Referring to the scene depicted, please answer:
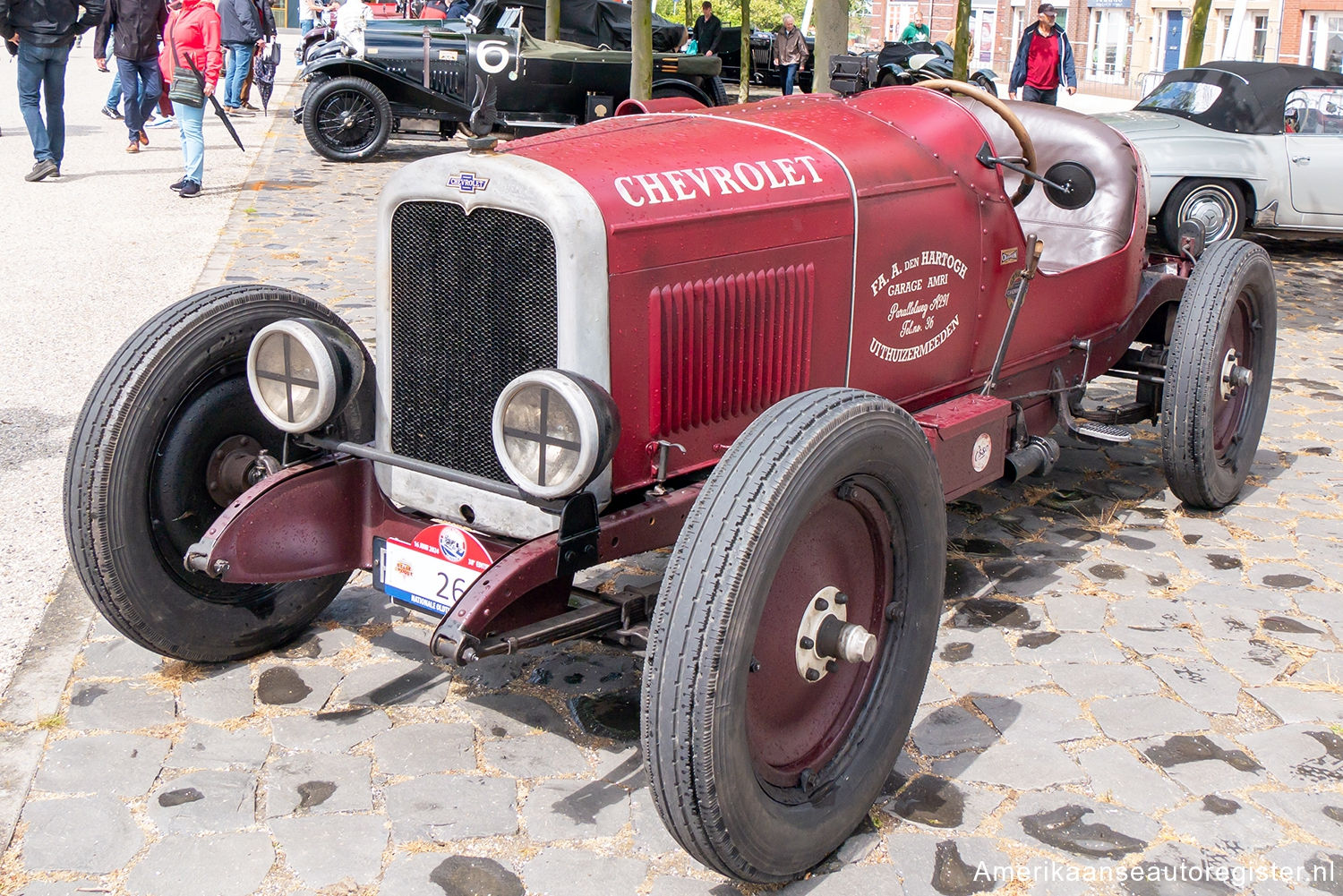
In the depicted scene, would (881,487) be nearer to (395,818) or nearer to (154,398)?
(395,818)

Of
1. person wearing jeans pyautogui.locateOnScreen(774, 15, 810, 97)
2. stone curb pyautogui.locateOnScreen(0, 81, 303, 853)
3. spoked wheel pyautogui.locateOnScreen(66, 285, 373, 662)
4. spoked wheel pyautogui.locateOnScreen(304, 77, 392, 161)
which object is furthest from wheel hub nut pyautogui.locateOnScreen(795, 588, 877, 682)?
person wearing jeans pyautogui.locateOnScreen(774, 15, 810, 97)

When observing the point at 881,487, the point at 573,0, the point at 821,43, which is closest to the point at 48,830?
the point at 881,487

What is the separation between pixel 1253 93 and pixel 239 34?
39.2ft

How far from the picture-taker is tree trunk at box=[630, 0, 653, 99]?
11656mm

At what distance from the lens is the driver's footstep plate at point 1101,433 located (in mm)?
4820

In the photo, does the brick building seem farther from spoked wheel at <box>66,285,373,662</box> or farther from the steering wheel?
spoked wheel at <box>66,285,373,662</box>

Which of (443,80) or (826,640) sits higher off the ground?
(443,80)

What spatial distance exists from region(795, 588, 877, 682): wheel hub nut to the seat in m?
2.70

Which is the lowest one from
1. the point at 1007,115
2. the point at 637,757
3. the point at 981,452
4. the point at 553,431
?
the point at 637,757

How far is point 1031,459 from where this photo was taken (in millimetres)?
4496

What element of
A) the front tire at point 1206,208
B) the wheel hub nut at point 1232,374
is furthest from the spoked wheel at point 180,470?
the front tire at point 1206,208

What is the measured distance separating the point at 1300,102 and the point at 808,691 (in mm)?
9698

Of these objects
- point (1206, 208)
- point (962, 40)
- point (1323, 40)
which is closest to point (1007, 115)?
point (1206, 208)

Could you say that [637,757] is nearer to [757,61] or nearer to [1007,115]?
[1007,115]
